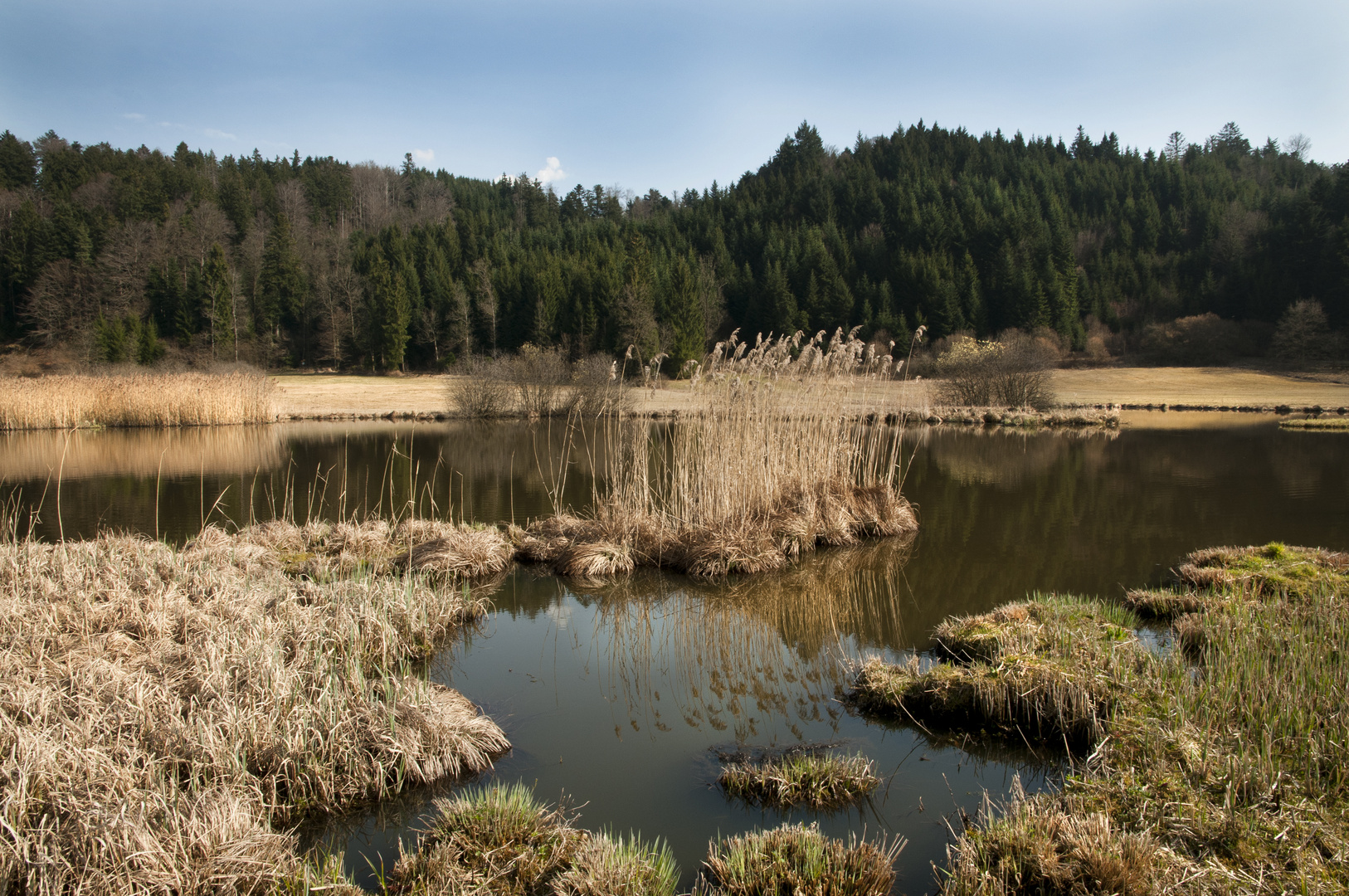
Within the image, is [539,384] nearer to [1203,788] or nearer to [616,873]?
[616,873]

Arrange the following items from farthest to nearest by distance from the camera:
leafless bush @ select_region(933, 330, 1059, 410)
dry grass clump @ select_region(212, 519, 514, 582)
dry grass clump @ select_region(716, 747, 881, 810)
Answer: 1. leafless bush @ select_region(933, 330, 1059, 410)
2. dry grass clump @ select_region(212, 519, 514, 582)
3. dry grass clump @ select_region(716, 747, 881, 810)

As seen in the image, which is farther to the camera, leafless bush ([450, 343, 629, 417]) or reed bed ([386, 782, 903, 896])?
leafless bush ([450, 343, 629, 417])

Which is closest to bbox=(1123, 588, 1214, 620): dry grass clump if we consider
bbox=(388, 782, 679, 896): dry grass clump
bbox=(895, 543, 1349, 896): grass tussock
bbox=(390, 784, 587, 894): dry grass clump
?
bbox=(895, 543, 1349, 896): grass tussock

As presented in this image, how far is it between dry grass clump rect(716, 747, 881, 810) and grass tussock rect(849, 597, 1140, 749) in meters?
1.00

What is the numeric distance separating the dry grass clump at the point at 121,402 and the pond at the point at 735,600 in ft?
19.6

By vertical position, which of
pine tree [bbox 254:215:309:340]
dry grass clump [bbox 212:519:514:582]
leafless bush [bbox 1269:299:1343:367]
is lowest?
dry grass clump [bbox 212:519:514:582]

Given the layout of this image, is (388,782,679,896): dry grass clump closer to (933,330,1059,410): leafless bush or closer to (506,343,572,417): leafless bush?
(506,343,572,417): leafless bush

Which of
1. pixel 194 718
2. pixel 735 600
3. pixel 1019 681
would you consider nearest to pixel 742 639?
pixel 735 600

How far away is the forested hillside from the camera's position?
55.0 meters

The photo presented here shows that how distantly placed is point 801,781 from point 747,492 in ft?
17.4

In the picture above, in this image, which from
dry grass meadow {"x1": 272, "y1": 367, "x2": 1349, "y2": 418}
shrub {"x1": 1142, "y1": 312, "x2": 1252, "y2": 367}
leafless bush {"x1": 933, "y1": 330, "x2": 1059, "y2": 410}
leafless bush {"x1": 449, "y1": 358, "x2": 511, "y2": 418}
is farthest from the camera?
shrub {"x1": 1142, "y1": 312, "x2": 1252, "y2": 367}

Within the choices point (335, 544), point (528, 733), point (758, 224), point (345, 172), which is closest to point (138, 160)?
point (345, 172)

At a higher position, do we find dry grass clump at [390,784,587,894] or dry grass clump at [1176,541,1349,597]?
dry grass clump at [1176,541,1349,597]

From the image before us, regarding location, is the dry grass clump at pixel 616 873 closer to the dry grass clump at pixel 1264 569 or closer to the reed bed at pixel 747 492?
the reed bed at pixel 747 492
